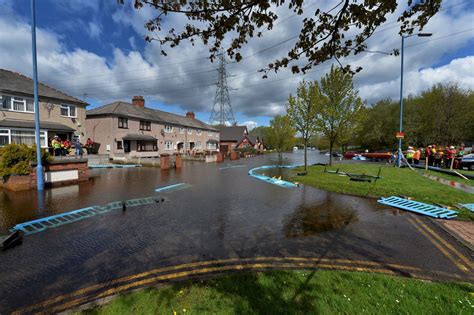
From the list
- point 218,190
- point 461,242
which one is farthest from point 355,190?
point 218,190

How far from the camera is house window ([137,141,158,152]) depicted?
29891 mm

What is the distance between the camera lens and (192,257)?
4.37m

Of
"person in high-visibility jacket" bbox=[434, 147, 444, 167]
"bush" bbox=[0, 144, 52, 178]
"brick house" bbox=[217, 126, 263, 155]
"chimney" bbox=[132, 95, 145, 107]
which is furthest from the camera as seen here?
"brick house" bbox=[217, 126, 263, 155]

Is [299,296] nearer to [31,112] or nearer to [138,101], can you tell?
[31,112]

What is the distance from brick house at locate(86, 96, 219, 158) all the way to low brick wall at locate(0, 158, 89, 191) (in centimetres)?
1441

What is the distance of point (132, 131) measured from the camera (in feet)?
95.3

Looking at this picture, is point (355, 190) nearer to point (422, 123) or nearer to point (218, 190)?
point (218, 190)

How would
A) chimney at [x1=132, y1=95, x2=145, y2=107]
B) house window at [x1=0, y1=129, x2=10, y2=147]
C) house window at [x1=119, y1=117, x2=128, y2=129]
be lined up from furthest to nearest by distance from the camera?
1. chimney at [x1=132, y1=95, x2=145, y2=107]
2. house window at [x1=119, y1=117, x2=128, y2=129]
3. house window at [x1=0, y1=129, x2=10, y2=147]

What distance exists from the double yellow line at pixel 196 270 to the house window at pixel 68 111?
2478 centimetres

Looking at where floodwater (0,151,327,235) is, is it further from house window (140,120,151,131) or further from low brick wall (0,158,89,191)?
house window (140,120,151,131)

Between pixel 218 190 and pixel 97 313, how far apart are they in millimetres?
8284

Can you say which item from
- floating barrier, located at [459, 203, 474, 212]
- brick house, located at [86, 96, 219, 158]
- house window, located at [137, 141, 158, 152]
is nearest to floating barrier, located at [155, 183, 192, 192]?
floating barrier, located at [459, 203, 474, 212]

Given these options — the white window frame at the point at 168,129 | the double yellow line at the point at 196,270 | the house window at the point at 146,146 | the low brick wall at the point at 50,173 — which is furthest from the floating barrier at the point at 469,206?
the white window frame at the point at 168,129

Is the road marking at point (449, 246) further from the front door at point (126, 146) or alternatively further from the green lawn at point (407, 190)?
the front door at point (126, 146)
